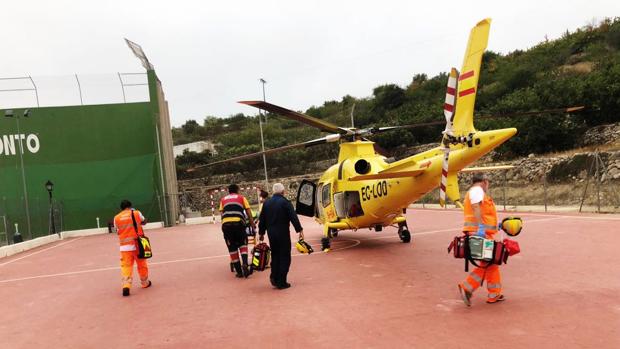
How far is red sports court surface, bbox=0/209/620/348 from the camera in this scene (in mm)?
4758

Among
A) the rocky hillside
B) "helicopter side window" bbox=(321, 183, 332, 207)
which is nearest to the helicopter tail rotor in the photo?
"helicopter side window" bbox=(321, 183, 332, 207)

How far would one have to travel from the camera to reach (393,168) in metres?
9.30

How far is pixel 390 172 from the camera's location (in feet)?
30.7

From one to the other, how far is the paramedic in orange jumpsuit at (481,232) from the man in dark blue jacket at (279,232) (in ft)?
9.10

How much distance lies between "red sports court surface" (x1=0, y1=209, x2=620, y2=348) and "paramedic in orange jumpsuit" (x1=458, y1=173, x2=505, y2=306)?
0.20 metres

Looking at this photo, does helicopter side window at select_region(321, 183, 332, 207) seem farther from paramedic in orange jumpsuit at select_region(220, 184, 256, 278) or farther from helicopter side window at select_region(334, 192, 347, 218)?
paramedic in orange jumpsuit at select_region(220, 184, 256, 278)

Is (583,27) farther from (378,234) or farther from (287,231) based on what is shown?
(287,231)

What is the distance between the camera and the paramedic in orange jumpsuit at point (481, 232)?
5594 mm

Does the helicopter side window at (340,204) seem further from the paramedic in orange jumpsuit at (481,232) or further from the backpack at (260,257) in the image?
the paramedic in orange jumpsuit at (481,232)

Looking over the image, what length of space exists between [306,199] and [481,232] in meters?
7.53

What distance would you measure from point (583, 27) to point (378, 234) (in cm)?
5590

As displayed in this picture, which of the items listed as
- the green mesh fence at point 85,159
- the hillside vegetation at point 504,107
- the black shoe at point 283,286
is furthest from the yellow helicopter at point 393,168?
the green mesh fence at point 85,159

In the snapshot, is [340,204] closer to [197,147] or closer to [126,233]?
[126,233]

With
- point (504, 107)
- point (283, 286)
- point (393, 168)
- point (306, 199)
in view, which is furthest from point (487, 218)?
point (504, 107)
